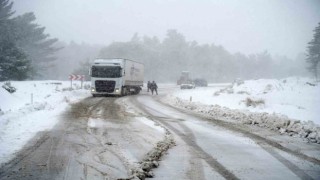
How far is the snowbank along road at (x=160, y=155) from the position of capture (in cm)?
640

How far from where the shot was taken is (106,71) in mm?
31484

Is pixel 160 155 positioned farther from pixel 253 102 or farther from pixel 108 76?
pixel 108 76

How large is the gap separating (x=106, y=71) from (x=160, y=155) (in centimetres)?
2442

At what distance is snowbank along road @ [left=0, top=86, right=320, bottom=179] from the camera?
21.0 ft

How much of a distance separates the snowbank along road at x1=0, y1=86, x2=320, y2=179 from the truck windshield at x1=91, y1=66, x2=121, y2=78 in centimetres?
1925

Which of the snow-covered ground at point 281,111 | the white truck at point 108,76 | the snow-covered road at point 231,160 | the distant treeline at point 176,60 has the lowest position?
the snow-covered road at point 231,160

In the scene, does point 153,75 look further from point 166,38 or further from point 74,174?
point 74,174

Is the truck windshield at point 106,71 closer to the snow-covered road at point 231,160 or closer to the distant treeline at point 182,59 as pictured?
the snow-covered road at point 231,160

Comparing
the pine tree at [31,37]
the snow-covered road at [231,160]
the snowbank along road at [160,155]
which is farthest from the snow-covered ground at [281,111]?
the pine tree at [31,37]

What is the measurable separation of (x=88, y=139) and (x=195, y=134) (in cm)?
392

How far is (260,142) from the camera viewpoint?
10.2 m

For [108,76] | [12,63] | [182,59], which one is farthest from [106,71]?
[182,59]

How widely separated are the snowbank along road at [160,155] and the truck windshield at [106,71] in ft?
63.2

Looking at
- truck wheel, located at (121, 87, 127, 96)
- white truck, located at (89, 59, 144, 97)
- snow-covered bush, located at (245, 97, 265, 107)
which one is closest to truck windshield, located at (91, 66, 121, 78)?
white truck, located at (89, 59, 144, 97)
